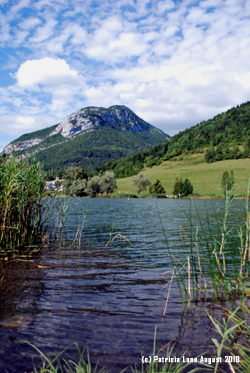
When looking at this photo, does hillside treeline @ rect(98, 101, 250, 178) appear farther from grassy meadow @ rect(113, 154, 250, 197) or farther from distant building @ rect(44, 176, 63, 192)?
distant building @ rect(44, 176, 63, 192)

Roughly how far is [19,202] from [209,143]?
155m

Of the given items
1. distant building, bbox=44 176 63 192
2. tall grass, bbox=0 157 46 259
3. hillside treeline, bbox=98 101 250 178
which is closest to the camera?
tall grass, bbox=0 157 46 259

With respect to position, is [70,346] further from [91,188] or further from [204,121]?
[204,121]

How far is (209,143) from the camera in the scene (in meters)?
150

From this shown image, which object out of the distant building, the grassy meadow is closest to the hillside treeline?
the grassy meadow

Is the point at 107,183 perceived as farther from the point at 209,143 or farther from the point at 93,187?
the point at 209,143

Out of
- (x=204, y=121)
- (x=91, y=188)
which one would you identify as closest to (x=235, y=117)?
(x=204, y=121)

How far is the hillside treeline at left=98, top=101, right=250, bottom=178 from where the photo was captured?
4861 inches

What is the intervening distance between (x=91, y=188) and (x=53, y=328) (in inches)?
2994

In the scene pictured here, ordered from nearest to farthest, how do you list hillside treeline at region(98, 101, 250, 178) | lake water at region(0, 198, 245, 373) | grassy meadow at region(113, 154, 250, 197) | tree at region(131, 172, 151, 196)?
lake water at region(0, 198, 245, 373) → grassy meadow at region(113, 154, 250, 197) → tree at region(131, 172, 151, 196) → hillside treeline at region(98, 101, 250, 178)

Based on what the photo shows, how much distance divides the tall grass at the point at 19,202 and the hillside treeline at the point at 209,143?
400ft

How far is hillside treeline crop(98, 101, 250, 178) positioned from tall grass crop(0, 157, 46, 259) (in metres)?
122

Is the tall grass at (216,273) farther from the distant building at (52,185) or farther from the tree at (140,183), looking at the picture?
the tree at (140,183)

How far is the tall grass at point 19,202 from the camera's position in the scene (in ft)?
22.6
